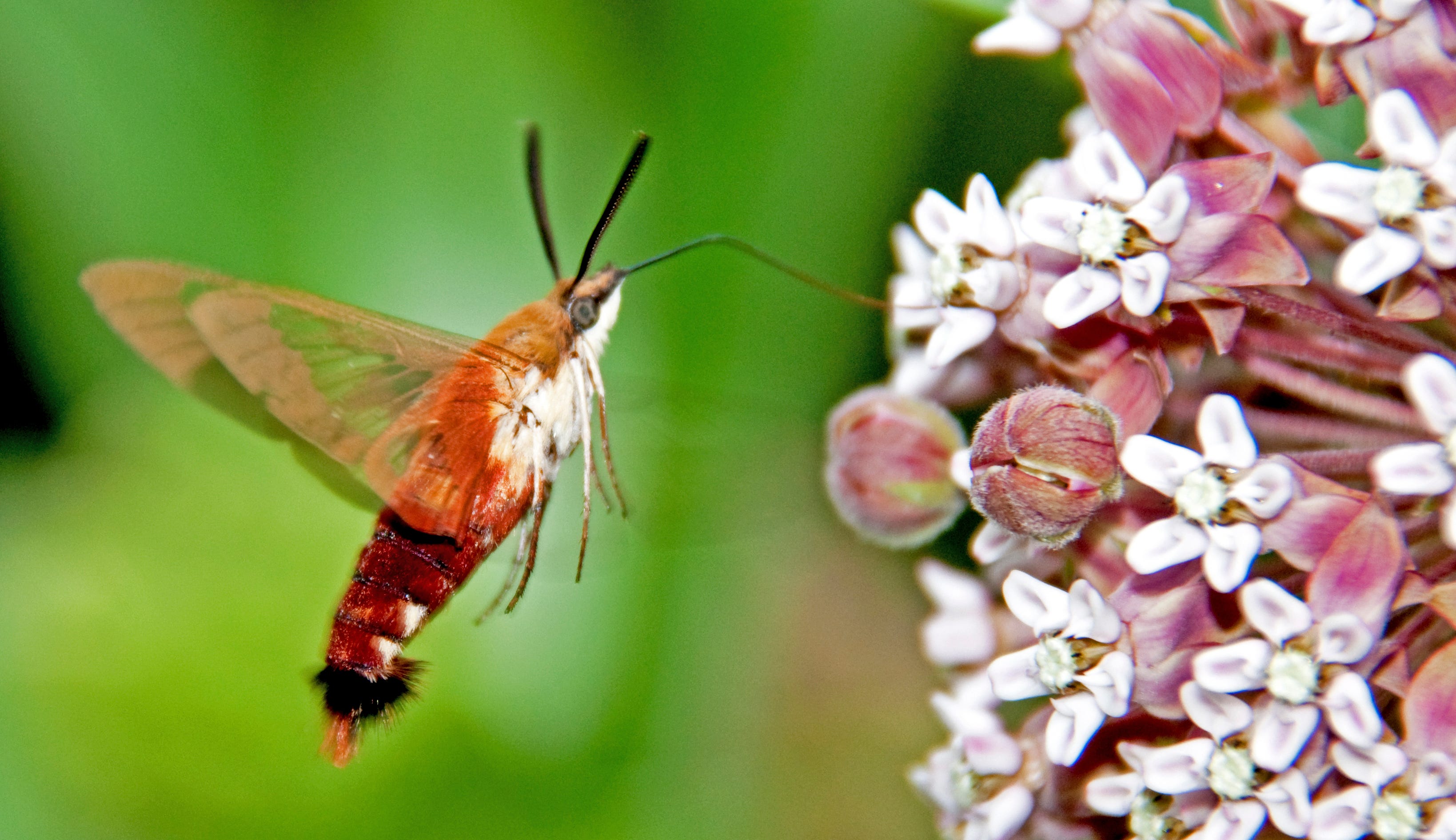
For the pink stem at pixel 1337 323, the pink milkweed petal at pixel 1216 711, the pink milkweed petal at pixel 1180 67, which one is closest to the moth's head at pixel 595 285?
the pink milkweed petal at pixel 1180 67

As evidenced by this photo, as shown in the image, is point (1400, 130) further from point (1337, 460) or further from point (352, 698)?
point (352, 698)

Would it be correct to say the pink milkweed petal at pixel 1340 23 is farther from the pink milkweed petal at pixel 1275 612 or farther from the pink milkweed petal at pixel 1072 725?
the pink milkweed petal at pixel 1072 725

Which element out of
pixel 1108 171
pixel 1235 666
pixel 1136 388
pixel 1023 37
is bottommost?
pixel 1235 666

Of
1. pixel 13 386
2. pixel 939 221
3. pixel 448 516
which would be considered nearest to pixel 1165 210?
pixel 939 221

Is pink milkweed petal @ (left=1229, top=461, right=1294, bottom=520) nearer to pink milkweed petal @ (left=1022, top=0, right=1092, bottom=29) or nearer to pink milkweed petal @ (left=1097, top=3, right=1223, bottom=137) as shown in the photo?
pink milkweed petal @ (left=1097, top=3, right=1223, bottom=137)

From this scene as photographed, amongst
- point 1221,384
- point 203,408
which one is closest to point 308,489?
point 203,408

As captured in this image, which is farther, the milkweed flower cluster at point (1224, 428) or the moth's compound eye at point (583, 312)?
the moth's compound eye at point (583, 312)
